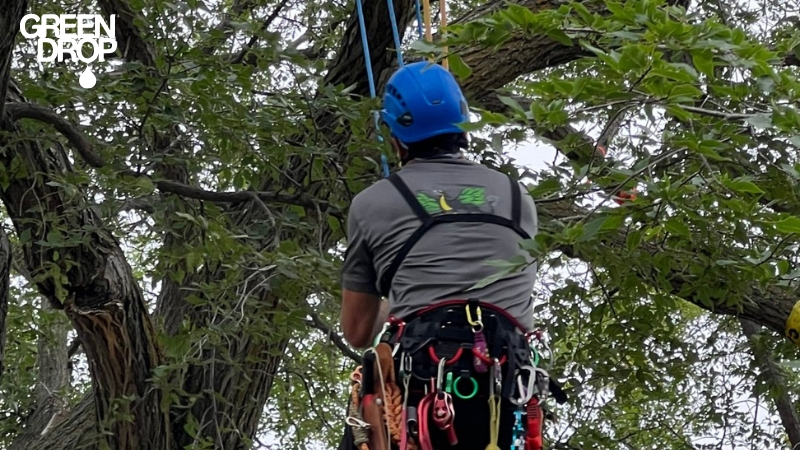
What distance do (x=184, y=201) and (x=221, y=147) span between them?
10.2 inches

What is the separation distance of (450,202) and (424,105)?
216mm

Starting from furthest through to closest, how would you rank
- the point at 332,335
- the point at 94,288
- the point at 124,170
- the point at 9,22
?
the point at 94,288, the point at 332,335, the point at 124,170, the point at 9,22

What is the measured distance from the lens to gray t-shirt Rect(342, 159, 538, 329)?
2.40 meters

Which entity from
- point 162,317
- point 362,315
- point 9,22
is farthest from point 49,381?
point 362,315

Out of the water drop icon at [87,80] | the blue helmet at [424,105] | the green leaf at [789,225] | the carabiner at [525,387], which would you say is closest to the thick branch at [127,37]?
the water drop icon at [87,80]

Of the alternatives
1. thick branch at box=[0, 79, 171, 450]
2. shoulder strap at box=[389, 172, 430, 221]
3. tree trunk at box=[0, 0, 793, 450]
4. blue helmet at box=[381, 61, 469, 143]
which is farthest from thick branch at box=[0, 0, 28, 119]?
shoulder strap at box=[389, 172, 430, 221]

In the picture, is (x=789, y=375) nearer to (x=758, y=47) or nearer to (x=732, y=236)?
(x=732, y=236)

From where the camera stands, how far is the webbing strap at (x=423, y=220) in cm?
241

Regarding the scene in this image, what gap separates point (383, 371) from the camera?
94.3 inches

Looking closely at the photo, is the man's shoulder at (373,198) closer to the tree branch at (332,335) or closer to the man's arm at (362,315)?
the man's arm at (362,315)

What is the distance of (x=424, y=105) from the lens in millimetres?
2461

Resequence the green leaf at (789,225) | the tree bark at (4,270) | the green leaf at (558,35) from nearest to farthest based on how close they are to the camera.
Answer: the green leaf at (789,225) → the green leaf at (558,35) → the tree bark at (4,270)

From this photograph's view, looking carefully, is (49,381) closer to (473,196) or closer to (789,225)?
(473,196)

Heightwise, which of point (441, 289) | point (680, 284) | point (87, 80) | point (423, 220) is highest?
point (87, 80)
